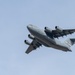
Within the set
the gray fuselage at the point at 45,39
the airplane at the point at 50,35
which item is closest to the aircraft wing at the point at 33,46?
the airplane at the point at 50,35

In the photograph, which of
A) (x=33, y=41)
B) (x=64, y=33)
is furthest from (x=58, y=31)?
(x=33, y=41)

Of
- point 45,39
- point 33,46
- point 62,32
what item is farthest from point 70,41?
point 45,39

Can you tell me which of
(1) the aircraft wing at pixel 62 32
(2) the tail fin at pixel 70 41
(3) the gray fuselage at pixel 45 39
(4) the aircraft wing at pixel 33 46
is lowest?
(3) the gray fuselage at pixel 45 39

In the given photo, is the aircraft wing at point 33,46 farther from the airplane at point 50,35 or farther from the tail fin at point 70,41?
the tail fin at point 70,41

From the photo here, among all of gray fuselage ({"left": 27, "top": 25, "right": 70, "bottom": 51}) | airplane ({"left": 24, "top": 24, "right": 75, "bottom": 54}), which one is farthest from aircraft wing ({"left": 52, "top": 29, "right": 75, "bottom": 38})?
gray fuselage ({"left": 27, "top": 25, "right": 70, "bottom": 51})

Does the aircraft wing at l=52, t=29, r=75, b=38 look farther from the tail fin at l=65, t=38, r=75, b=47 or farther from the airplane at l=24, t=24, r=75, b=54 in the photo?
the tail fin at l=65, t=38, r=75, b=47

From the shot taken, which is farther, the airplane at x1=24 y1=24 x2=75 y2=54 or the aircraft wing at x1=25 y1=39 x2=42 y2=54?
the aircraft wing at x1=25 y1=39 x2=42 y2=54

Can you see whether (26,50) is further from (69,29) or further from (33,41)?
(69,29)

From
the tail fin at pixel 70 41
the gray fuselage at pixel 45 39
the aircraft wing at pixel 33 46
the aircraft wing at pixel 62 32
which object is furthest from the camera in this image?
the tail fin at pixel 70 41

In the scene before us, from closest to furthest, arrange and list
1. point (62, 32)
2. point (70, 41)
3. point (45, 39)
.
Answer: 1. point (45, 39)
2. point (62, 32)
3. point (70, 41)

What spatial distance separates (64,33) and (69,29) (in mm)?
1415

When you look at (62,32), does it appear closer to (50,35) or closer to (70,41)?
(50,35)

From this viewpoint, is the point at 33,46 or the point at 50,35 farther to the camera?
the point at 33,46

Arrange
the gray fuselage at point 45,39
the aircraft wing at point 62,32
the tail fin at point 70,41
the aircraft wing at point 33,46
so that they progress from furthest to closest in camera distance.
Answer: the tail fin at point 70,41, the aircraft wing at point 33,46, the aircraft wing at point 62,32, the gray fuselage at point 45,39
